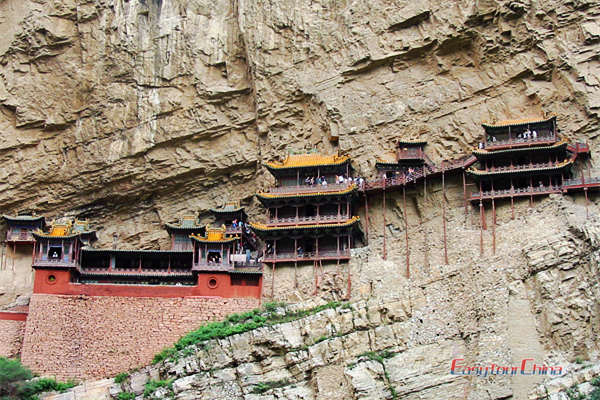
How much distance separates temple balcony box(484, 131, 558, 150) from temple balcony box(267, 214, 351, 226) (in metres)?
7.82

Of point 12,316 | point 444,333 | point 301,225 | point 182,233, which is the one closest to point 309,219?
point 301,225

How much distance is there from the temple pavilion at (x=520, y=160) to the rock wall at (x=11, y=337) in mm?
22158

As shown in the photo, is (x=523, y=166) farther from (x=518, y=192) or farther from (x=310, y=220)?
(x=310, y=220)

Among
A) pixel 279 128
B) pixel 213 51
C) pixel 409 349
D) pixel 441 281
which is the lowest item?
pixel 409 349

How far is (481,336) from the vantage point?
32.9 metres

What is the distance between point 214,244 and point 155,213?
24.2 ft

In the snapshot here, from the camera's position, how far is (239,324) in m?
36.8

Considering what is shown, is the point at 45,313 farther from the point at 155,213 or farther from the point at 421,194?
the point at 421,194

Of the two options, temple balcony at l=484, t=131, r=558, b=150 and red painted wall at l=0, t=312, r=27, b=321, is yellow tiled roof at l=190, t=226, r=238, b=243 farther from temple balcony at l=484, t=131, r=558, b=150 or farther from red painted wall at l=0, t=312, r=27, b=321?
temple balcony at l=484, t=131, r=558, b=150

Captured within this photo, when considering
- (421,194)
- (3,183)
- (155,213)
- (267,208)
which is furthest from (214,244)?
(3,183)

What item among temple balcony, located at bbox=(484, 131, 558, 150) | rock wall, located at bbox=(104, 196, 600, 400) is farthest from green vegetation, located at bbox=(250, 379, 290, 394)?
temple balcony, located at bbox=(484, 131, 558, 150)

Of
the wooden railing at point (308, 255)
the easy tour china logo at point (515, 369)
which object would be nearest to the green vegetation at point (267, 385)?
the easy tour china logo at point (515, 369)

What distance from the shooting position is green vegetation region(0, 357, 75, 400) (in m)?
35.3

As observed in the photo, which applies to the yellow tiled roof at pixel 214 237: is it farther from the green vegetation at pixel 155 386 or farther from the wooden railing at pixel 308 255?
the green vegetation at pixel 155 386
